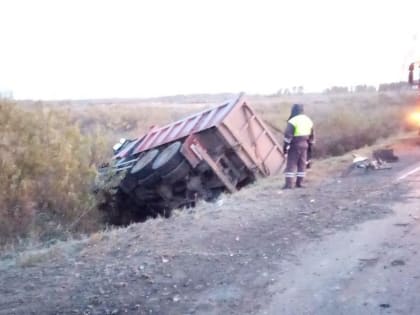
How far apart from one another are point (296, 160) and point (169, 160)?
2892mm

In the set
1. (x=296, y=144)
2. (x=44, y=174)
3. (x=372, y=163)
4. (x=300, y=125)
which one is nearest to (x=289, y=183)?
(x=296, y=144)

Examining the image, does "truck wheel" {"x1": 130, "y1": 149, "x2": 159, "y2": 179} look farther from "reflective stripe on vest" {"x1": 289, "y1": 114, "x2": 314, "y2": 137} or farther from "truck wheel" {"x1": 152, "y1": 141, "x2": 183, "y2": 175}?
"reflective stripe on vest" {"x1": 289, "y1": 114, "x2": 314, "y2": 137}

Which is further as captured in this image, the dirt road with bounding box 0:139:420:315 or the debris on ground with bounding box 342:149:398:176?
the debris on ground with bounding box 342:149:398:176

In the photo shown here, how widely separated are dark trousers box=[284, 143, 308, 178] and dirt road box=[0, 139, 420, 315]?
1989 mm

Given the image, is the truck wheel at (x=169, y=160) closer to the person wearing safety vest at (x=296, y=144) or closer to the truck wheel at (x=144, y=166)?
the truck wheel at (x=144, y=166)

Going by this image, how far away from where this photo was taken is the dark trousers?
13.4 m

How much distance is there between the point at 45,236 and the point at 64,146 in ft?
5.48

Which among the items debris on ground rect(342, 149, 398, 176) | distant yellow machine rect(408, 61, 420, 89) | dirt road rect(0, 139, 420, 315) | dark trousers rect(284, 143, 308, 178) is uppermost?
distant yellow machine rect(408, 61, 420, 89)

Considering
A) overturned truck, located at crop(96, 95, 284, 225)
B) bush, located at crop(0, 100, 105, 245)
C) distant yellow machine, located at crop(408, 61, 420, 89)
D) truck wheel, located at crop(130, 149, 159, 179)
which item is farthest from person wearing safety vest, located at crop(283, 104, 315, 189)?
distant yellow machine, located at crop(408, 61, 420, 89)

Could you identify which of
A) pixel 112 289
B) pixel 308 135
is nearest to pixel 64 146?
pixel 308 135

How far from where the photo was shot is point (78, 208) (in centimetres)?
1263

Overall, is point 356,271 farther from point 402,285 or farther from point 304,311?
point 304,311

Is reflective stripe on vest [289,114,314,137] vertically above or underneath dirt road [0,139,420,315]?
above

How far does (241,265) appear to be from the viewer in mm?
7836
